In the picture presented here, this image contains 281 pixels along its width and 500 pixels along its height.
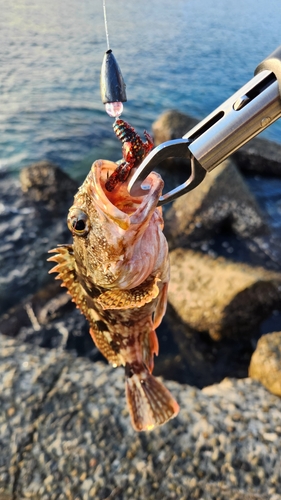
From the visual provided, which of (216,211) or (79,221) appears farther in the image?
(216,211)

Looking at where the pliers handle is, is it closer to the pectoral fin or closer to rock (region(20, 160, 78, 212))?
the pectoral fin

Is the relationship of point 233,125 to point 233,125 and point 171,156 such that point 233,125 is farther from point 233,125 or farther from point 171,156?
point 171,156

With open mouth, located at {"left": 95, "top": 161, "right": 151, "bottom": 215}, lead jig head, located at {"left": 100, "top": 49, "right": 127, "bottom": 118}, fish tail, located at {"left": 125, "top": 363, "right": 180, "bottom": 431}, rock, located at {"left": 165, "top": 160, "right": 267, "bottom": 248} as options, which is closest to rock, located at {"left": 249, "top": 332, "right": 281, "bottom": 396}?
fish tail, located at {"left": 125, "top": 363, "right": 180, "bottom": 431}

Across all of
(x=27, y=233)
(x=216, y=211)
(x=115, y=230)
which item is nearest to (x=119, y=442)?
(x=115, y=230)

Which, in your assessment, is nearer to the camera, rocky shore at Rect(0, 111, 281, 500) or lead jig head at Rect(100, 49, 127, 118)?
lead jig head at Rect(100, 49, 127, 118)

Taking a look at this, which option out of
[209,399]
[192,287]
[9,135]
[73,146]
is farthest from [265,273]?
[9,135]

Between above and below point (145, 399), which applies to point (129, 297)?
above
